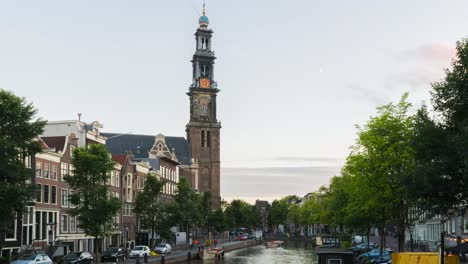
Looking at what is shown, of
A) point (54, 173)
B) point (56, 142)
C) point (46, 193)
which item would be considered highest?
point (56, 142)

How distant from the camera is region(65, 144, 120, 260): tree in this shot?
231 ft

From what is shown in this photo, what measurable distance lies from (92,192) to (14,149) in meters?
19.7

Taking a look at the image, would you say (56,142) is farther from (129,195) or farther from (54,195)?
(129,195)

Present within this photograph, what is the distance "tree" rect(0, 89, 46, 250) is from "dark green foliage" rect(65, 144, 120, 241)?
15825mm

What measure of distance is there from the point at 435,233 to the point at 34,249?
72.6m

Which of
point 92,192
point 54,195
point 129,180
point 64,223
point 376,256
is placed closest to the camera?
point 92,192

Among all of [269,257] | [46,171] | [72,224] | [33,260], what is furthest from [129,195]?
[33,260]

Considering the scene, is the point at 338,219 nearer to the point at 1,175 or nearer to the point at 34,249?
the point at 34,249

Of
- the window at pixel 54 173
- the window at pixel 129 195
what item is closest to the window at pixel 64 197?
the window at pixel 54 173

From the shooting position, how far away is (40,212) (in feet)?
255

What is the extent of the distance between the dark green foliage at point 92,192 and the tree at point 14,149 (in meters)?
15.8

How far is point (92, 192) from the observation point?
7094 cm

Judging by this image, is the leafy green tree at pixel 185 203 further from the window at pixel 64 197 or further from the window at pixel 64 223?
the window at pixel 64 223

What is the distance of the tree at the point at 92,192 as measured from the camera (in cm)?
7050
